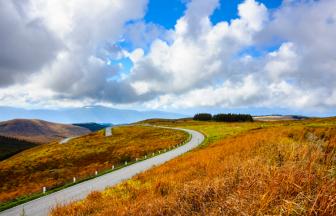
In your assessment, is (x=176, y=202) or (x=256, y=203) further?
(x=176, y=202)

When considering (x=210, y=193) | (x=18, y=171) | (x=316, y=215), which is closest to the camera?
(x=316, y=215)

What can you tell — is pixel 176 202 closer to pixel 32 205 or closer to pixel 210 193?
pixel 210 193

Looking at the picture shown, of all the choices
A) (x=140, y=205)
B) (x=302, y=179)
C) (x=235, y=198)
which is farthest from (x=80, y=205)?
(x=302, y=179)

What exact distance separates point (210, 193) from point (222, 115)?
625ft

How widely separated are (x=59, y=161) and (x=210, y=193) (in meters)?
73.5

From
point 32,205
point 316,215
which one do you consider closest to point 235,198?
point 316,215

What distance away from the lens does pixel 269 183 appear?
6.49m

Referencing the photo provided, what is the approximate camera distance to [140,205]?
32.0 ft

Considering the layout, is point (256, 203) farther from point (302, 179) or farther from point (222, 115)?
point (222, 115)

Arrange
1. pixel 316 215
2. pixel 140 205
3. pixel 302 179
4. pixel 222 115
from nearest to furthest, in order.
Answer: pixel 316 215 < pixel 302 179 < pixel 140 205 < pixel 222 115

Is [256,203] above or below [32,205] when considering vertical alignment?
above

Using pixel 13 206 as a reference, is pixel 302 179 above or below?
above

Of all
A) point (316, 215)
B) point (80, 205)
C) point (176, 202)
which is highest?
point (316, 215)

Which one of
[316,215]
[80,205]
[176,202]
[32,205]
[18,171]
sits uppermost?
[316,215]
